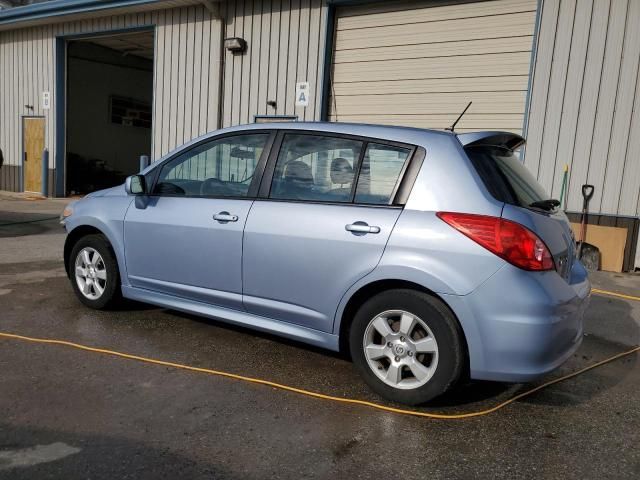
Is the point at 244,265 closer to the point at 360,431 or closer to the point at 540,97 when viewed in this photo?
the point at 360,431

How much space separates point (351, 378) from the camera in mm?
3920

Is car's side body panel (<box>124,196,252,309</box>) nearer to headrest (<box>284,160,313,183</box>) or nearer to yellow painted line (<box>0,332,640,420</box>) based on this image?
headrest (<box>284,160,313,183</box>)

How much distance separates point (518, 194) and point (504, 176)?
0.14 metres

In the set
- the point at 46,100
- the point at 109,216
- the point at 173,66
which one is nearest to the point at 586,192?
the point at 109,216

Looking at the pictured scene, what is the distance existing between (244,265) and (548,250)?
A: 1.97m

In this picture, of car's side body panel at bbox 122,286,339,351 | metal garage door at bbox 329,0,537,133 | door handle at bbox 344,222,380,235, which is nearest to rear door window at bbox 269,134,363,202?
door handle at bbox 344,222,380,235

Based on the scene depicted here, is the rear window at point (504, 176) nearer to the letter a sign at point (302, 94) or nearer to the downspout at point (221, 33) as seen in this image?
the letter a sign at point (302, 94)

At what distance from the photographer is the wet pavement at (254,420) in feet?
9.05

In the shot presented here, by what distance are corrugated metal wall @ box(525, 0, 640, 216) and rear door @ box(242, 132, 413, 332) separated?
6.03 metres

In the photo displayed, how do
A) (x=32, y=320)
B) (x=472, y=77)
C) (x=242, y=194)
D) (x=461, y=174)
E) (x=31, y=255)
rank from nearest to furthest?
(x=461, y=174) < (x=242, y=194) < (x=32, y=320) < (x=31, y=255) < (x=472, y=77)

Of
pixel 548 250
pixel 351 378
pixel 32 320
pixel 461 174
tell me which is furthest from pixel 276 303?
pixel 32 320

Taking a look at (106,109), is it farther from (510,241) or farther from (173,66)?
(510,241)

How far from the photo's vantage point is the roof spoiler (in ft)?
11.5

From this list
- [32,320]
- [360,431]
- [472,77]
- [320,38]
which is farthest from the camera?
[320,38]
